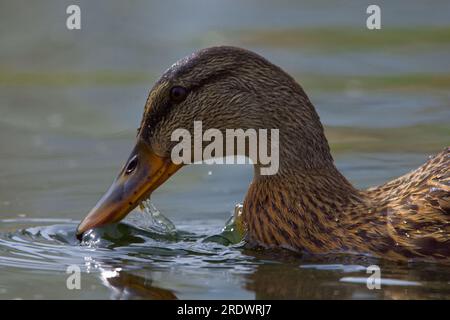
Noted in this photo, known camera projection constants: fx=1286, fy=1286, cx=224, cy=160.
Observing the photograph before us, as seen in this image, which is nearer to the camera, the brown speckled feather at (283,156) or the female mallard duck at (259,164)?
the brown speckled feather at (283,156)

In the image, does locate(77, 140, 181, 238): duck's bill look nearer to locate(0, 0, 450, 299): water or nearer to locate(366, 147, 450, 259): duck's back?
locate(0, 0, 450, 299): water

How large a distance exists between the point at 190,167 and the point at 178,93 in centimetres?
292

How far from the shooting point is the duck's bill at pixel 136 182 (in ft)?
30.5

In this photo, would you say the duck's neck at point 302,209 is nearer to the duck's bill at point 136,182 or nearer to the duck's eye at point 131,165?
the duck's bill at point 136,182

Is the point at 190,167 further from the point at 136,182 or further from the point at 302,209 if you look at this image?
the point at 302,209

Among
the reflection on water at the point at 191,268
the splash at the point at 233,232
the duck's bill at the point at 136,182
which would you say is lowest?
the reflection on water at the point at 191,268

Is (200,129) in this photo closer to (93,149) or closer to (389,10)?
(93,149)

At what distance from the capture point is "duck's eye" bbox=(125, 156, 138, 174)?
9391mm

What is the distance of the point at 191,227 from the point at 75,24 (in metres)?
6.62

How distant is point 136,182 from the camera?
938 cm

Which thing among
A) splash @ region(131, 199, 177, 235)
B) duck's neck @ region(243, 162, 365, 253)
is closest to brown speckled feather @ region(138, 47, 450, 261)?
duck's neck @ region(243, 162, 365, 253)

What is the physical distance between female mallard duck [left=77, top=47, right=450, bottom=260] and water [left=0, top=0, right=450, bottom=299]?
0.87ft

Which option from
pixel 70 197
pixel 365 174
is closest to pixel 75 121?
pixel 70 197

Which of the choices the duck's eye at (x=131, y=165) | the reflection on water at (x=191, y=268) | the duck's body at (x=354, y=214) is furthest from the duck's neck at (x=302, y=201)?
the duck's eye at (x=131, y=165)
